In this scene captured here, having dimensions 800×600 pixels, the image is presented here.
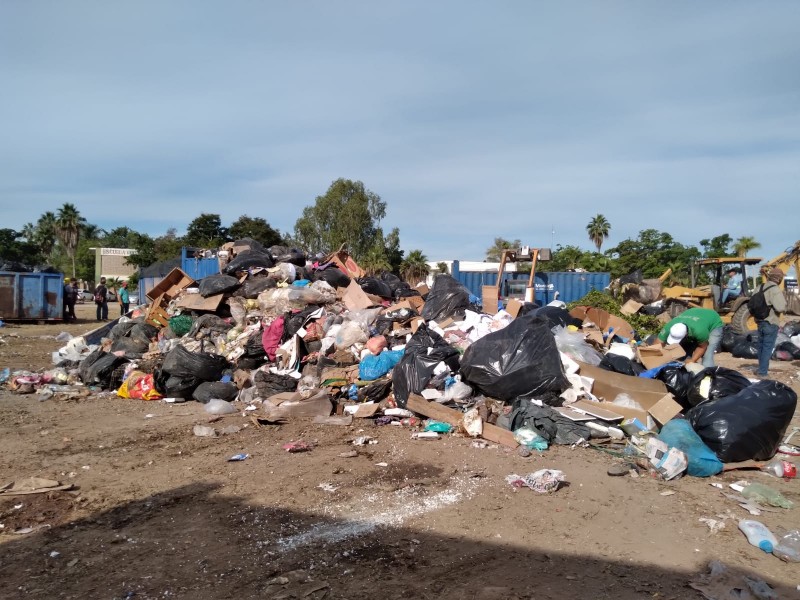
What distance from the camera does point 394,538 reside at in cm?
298

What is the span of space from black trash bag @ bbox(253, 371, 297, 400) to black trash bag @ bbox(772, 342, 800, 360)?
27.2 ft

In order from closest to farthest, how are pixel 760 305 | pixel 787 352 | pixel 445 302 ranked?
pixel 760 305, pixel 445 302, pixel 787 352

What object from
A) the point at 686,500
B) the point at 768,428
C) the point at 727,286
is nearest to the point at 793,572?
the point at 686,500

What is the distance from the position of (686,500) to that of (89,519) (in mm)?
3595

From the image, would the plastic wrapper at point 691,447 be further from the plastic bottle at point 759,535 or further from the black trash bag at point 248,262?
the black trash bag at point 248,262

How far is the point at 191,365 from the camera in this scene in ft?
21.5

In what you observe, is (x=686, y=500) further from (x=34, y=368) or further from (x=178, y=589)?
(x=34, y=368)

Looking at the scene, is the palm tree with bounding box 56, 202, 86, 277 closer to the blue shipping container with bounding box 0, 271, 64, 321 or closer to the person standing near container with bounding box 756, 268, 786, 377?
Answer: the blue shipping container with bounding box 0, 271, 64, 321

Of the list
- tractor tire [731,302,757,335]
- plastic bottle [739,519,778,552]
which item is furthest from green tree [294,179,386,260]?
plastic bottle [739,519,778,552]

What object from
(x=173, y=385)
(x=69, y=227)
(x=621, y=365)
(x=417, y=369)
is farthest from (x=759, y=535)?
(x=69, y=227)

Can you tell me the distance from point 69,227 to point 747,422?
53.8m

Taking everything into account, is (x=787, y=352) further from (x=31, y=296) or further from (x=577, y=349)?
(x=31, y=296)

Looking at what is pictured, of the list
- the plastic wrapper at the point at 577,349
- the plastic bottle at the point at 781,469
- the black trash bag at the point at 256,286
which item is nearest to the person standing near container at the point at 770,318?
the plastic wrapper at the point at 577,349

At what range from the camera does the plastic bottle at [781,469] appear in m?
3.91
